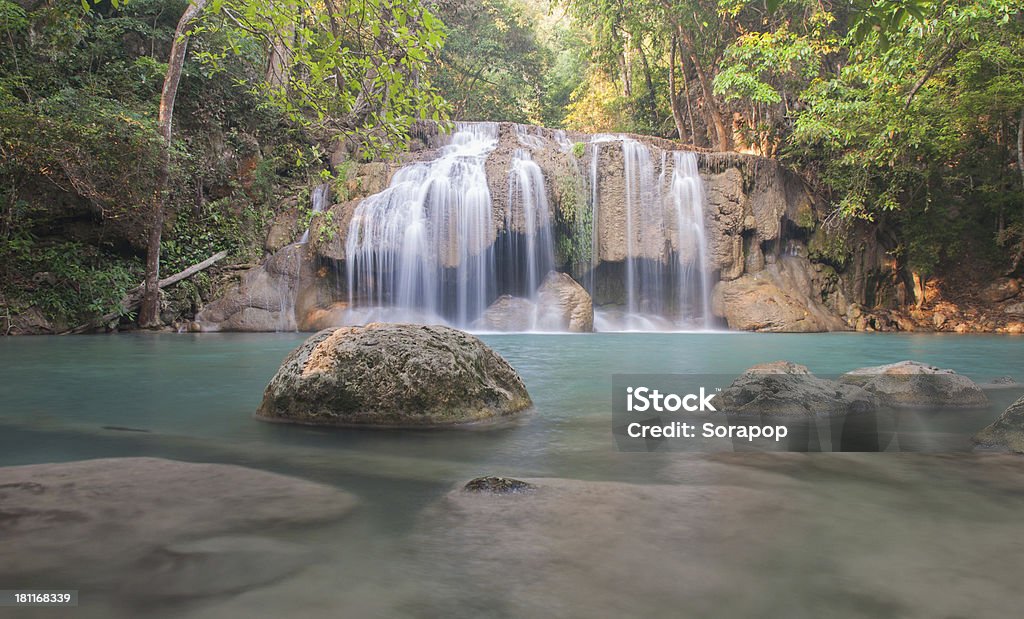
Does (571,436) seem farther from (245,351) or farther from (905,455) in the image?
(245,351)

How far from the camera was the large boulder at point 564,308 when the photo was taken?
49.6 feet

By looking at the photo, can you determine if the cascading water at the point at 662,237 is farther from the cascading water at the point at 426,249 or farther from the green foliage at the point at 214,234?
the green foliage at the point at 214,234

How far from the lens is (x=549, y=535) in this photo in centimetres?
209

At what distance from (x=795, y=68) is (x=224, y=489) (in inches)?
824

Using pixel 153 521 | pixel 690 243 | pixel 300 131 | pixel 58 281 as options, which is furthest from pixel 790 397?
pixel 300 131

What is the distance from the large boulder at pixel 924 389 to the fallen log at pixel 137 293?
1363cm

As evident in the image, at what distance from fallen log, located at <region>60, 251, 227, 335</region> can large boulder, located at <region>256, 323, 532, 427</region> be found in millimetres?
10929

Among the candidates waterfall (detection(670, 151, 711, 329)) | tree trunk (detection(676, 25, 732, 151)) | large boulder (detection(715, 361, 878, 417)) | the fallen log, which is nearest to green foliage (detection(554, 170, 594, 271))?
waterfall (detection(670, 151, 711, 329))

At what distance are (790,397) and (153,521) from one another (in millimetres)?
3851

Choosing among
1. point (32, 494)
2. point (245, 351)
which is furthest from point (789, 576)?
point (245, 351)

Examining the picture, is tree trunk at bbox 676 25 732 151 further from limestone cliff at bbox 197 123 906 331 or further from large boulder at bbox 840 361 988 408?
large boulder at bbox 840 361 988 408

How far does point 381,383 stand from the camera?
13.2 feet

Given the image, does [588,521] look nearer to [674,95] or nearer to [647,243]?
[647,243]

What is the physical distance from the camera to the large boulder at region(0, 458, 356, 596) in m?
1.77
